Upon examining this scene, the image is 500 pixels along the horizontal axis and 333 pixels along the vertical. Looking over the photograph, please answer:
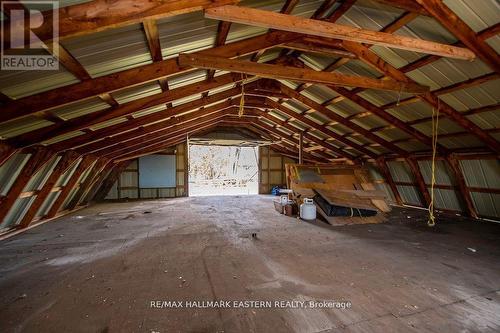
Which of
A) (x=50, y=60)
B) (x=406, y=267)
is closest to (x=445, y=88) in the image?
(x=406, y=267)

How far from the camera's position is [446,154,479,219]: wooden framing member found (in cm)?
638

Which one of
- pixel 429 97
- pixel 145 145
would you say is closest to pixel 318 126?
pixel 429 97

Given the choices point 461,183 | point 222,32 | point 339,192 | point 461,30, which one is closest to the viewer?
point 461,30

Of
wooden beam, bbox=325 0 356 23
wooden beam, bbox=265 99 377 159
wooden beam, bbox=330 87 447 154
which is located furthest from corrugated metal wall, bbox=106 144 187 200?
wooden beam, bbox=325 0 356 23

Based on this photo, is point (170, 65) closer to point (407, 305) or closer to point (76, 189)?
point (407, 305)

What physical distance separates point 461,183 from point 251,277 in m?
6.97

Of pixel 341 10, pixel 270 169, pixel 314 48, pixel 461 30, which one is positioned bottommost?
pixel 270 169

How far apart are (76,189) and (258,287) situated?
23.7 feet

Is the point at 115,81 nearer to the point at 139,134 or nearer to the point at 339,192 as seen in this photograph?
the point at 139,134

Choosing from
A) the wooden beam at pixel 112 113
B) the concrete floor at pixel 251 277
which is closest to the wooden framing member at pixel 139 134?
the wooden beam at pixel 112 113

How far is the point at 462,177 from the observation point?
642cm

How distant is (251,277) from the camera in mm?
3123

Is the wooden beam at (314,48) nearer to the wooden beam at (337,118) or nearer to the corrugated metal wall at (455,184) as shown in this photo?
the wooden beam at (337,118)

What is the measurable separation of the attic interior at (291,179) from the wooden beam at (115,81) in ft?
0.06
